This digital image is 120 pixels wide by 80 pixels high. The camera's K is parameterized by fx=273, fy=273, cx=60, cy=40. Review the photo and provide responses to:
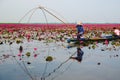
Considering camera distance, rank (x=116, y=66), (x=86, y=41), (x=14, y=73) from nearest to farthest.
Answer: (x=14, y=73) → (x=116, y=66) → (x=86, y=41)

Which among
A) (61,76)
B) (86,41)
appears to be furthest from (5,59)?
(86,41)

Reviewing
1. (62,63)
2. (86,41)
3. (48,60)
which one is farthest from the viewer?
(86,41)

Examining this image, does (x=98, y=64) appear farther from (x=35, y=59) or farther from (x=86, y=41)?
(x=86, y=41)

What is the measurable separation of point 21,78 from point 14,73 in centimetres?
79

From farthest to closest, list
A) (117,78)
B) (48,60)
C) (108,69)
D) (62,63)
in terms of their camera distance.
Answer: (48,60), (62,63), (108,69), (117,78)

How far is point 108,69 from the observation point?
28.1ft

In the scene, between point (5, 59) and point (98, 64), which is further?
point (5, 59)

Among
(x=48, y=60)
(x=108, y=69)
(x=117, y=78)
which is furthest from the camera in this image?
(x=48, y=60)

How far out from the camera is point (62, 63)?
9.81m

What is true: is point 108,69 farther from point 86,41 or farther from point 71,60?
point 86,41

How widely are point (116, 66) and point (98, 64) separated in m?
0.68

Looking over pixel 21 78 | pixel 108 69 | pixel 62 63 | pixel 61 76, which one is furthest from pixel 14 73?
pixel 108 69

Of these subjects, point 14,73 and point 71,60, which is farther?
point 71,60

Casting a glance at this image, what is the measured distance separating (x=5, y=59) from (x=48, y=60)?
177 cm
